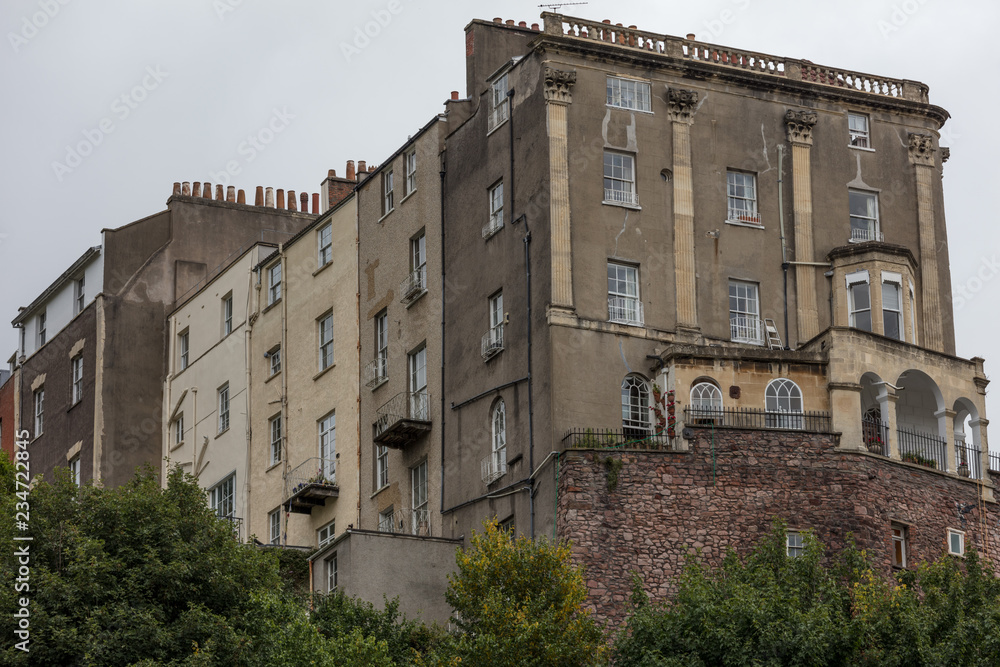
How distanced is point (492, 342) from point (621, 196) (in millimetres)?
5829

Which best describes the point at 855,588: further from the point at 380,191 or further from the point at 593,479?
the point at 380,191

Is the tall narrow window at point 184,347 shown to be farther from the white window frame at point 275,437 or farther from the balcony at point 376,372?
the balcony at point 376,372

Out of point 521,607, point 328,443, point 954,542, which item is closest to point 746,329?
point 954,542

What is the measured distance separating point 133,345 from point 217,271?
4.62 m

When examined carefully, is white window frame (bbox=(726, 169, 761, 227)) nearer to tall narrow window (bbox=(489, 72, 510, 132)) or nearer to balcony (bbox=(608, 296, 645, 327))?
balcony (bbox=(608, 296, 645, 327))

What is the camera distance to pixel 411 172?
6538cm

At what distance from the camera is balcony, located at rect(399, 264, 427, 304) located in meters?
63.2

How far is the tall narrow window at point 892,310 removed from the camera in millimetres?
59750

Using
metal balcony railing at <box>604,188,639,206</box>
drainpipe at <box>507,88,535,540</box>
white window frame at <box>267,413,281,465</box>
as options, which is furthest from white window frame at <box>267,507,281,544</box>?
metal balcony railing at <box>604,188,639,206</box>

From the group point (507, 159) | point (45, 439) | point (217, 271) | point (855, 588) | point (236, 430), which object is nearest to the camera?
point (855, 588)

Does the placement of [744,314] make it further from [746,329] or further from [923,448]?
[923,448]

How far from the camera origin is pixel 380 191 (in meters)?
66.9

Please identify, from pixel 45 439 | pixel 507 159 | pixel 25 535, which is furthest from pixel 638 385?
pixel 45 439

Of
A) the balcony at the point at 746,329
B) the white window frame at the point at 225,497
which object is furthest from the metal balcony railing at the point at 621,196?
the white window frame at the point at 225,497
